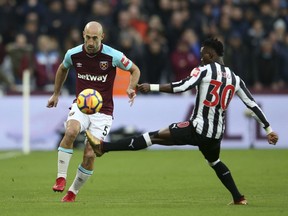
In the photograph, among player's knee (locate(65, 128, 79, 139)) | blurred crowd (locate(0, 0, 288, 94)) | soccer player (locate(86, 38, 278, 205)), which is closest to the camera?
soccer player (locate(86, 38, 278, 205))

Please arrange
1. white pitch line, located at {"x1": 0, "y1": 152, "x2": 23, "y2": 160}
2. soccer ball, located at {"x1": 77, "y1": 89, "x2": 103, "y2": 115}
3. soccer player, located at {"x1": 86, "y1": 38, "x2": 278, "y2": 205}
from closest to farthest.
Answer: soccer player, located at {"x1": 86, "y1": 38, "x2": 278, "y2": 205}, soccer ball, located at {"x1": 77, "y1": 89, "x2": 103, "y2": 115}, white pitch line, located at {"x1": 0, "y1": 152, "x2": 23, "y2": 160}

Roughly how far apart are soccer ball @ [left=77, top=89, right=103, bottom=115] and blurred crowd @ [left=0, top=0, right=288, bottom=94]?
10715 mm

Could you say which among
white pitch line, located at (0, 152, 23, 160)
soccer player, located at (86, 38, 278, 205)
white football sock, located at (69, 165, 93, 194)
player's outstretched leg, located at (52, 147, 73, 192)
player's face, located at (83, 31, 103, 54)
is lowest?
white pitch line, located at (0, 152, 23, 160)

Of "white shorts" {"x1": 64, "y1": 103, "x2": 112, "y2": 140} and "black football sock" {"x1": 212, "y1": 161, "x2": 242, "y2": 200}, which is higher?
"white shorts" {"x1": 64, "y1": 103, "x2": 112, "y2": 140}

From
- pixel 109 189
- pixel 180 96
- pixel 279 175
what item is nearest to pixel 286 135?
pixel 180 96

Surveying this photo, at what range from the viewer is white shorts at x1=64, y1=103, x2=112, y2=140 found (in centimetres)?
1178

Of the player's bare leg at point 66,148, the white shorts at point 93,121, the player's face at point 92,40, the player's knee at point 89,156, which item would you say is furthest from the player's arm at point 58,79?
the player's knee at point 89,156

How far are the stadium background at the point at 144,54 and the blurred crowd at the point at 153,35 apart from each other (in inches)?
1.0

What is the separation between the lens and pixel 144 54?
22703mm

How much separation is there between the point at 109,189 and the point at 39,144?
28.8 ft

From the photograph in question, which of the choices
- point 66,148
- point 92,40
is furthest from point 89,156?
point 92,40

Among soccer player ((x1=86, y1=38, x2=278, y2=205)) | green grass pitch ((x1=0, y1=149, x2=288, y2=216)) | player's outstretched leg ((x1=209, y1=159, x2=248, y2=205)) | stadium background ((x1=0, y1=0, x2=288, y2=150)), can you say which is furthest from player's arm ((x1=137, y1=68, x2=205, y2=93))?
stadium background ((x1=0, y1=0, x2=288, y2=150))

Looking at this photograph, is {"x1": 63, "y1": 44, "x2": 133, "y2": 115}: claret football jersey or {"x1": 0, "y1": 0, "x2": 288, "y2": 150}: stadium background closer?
{"x1": 63, "y1": 44, "x2": 133, "y2": 115}: claret football jersey

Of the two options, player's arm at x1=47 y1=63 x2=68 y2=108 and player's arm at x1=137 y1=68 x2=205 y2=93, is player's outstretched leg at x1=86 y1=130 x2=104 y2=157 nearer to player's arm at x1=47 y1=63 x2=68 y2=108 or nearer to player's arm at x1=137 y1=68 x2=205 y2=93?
player's arm at x1=137 y1=68 x2=205 y2=93
